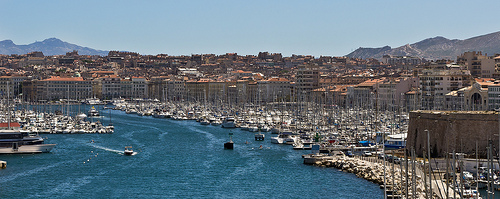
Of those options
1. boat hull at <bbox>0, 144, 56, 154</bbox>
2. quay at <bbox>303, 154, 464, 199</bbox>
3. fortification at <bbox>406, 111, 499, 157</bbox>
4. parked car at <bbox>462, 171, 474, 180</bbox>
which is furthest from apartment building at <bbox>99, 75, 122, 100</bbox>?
parked car at <bbox>462, 171, 474, 180</bbox>

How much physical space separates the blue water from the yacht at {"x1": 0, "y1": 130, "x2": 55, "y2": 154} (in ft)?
1.96

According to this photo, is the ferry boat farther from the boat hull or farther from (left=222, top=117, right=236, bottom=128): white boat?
(left=222, top=117, right=236, bottom=128): white boat

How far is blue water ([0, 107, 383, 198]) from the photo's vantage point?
26.6 m

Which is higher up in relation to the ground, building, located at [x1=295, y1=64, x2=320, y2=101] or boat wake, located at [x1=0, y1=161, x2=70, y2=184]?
building, located at [x1=295, y1=64, x2=320, y2=101]

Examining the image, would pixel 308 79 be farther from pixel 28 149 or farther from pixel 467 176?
pixel 467 176

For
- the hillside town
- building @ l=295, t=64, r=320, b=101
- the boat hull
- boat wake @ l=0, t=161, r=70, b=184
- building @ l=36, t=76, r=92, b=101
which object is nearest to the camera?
boat wake @ l=0, t=161, r=70, b=184

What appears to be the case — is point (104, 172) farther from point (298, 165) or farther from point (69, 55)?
point (69, 55)

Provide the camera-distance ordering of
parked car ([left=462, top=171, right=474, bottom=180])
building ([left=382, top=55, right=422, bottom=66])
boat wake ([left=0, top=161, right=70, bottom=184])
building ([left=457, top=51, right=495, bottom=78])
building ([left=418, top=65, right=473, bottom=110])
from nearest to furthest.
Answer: parked car ([left=462, top=171, right=474, bottom=180]) < boat wake ([left=0, top=161, right=70, bottom=184]) < building ([left=418, top=65, right=473, bottom=110]) < building ([left=457, top=51, right=495, bottom=78]) < building ([left=382, top=55, right=422, bottom=66])

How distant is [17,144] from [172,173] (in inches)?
369

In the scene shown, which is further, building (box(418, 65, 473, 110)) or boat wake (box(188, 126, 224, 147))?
building (box(418, 65, 473, 110))

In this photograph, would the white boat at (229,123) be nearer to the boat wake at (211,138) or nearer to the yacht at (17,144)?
the boat wake at (211,138)

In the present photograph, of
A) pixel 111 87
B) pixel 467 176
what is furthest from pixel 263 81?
pixel 467 176

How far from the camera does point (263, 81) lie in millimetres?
97938

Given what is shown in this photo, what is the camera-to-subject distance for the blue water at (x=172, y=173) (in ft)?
87.3
